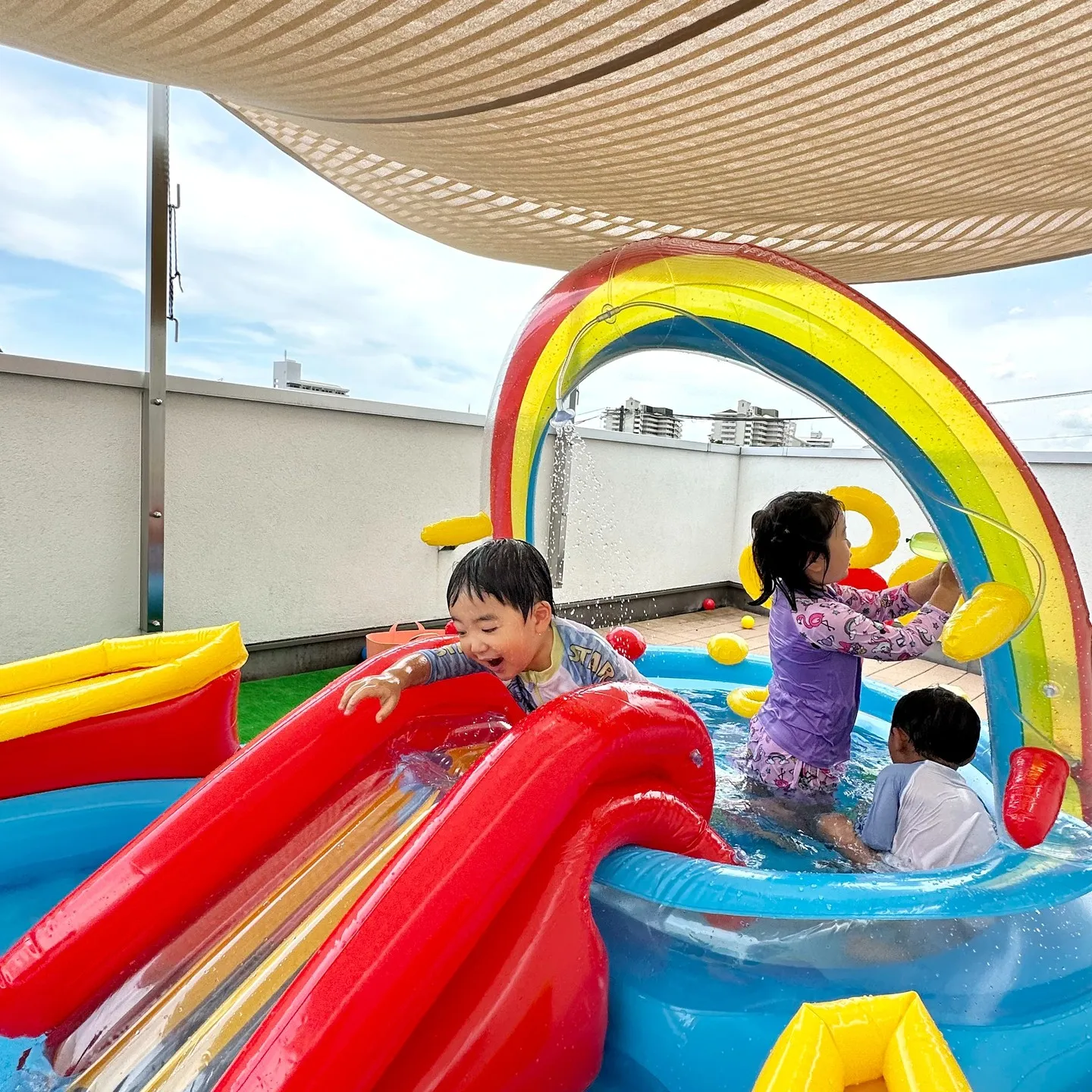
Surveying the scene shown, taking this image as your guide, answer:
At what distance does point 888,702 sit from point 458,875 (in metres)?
2.44

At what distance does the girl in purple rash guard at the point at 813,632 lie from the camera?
1.97 m

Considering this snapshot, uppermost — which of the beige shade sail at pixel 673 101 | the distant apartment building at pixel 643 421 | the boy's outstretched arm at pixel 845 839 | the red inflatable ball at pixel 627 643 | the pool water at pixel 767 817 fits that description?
the beige shade sail at pixel 673 101

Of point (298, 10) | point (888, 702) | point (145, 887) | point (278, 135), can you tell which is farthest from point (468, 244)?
point (145, 887)

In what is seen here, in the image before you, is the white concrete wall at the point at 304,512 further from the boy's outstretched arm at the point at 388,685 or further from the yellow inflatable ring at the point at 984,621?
the yellow inflatable ring at the point at 984,621

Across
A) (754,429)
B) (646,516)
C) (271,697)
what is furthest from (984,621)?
(754,429)

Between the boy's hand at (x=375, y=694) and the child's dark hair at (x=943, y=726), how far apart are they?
124cm

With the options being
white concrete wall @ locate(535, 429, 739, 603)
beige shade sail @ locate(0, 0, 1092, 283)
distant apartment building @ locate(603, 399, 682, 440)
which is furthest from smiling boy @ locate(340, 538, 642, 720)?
distant apartment building @ locate(603, 399, 682, 440)

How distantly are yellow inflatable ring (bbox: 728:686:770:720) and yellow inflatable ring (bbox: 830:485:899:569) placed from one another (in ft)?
2.04

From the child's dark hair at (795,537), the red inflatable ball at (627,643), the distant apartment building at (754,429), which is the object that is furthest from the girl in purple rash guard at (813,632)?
the distant apartment building at (754,429)

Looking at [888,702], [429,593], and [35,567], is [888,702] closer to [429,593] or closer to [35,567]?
[429,593]

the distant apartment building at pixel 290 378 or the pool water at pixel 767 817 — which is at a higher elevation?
the distant apartment building at pixel 290 378

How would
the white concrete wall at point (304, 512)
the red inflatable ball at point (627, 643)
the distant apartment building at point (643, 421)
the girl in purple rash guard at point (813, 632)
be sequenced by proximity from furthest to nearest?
the distant apartment building at point (643, 421) → the white concrete wall at point (304, 512) → the red inflatable ball at point (627, 643) → the girl in purple rash guard at point (813, 632)

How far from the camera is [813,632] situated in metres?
1.99

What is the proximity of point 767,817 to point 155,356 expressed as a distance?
2935 mm
